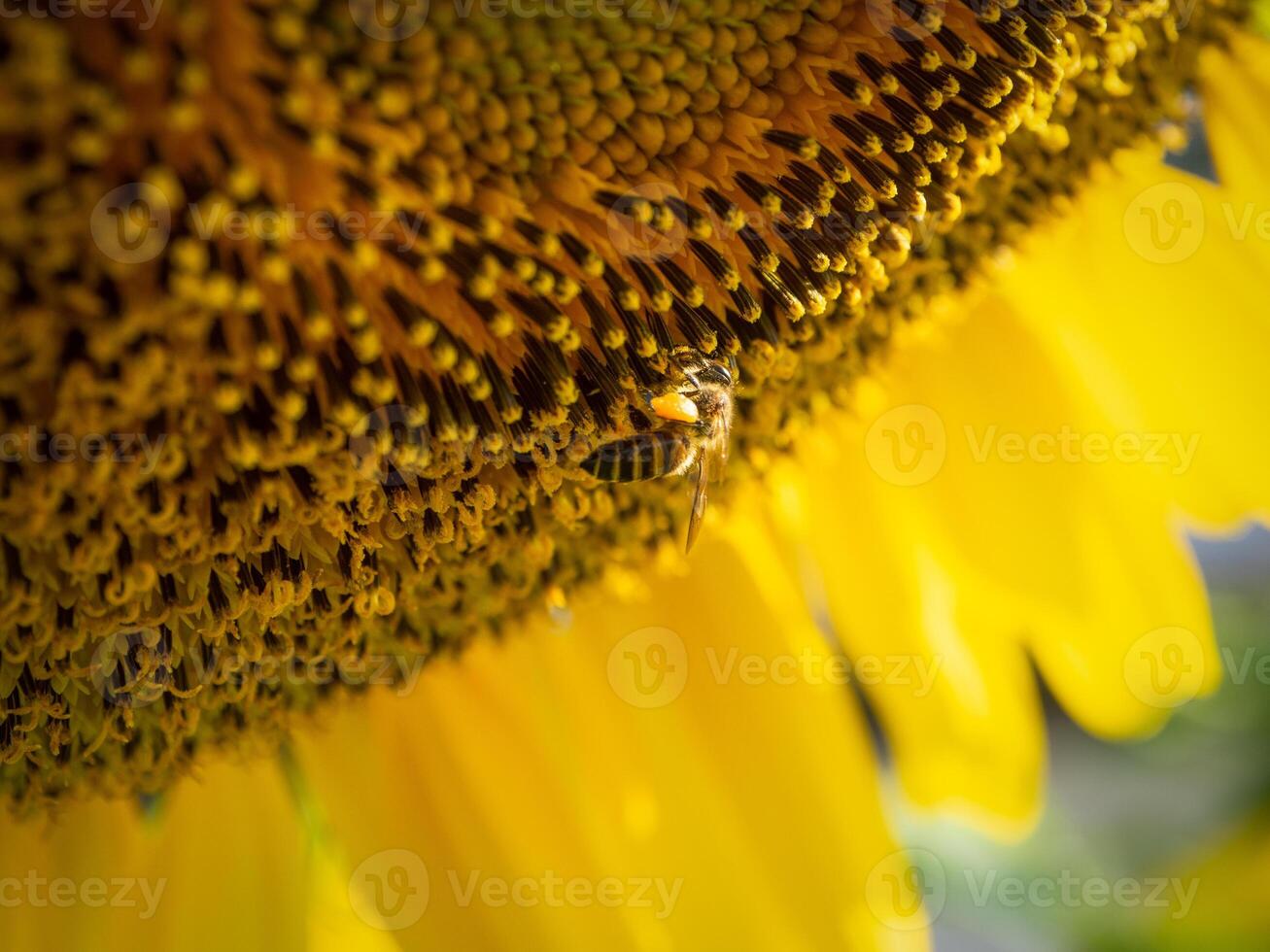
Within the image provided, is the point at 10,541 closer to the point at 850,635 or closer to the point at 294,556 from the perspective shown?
the point at 294,556

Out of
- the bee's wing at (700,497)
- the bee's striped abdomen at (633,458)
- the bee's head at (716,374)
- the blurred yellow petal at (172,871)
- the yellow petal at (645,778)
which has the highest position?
the bee's head at (716,374)

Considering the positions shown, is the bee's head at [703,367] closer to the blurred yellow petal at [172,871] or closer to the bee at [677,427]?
the bee at [677,427]

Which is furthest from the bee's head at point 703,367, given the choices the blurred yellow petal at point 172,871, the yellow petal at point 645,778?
the blurred yellow petal at point 172,871

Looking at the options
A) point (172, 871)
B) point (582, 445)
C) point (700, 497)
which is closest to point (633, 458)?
Result: point (582, 445)

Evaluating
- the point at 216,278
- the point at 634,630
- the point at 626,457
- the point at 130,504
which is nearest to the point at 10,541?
the point at 130,504

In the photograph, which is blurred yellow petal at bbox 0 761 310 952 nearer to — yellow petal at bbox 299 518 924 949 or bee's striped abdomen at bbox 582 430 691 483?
yellow petal at bbox 299 518 924 949

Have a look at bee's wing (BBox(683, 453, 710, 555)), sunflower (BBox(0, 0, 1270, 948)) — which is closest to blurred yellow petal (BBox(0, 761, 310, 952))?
sunflower (BBox(0, 0, 1270, 948))

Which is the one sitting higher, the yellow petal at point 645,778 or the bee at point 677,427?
the bee at point 677,427
